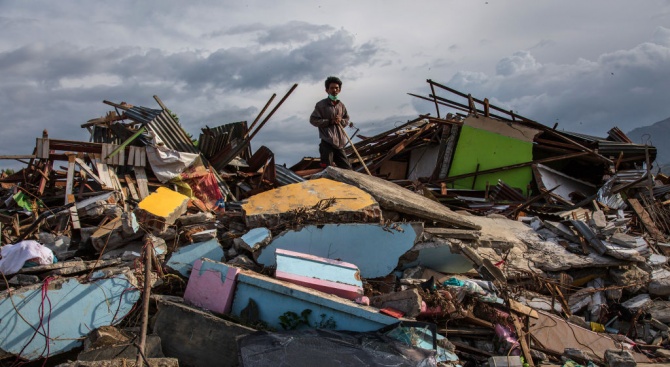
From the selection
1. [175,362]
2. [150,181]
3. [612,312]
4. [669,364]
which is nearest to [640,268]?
[612,312]

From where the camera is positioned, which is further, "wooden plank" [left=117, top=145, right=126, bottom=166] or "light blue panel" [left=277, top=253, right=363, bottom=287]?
"wooden plank" [left=117, top=145, right=126, bottom=166]

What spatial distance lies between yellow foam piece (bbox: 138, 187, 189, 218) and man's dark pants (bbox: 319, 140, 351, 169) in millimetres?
2411

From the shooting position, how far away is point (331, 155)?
8414 mm

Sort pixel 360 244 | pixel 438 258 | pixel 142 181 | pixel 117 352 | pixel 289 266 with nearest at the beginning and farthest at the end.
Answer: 1. pixel 117 352
2. pixel 289 266
3. pixel 360 244
4. pixel 438 258
5. pixel 142 181

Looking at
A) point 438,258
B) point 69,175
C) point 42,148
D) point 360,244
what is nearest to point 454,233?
point 438,258

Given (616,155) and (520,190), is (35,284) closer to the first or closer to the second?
(520,190)

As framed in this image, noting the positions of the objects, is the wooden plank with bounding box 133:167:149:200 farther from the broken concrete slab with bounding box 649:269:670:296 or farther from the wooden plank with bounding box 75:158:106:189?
the broken concrete slab with bounding box 649:269:670:296

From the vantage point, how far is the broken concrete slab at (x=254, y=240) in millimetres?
5594

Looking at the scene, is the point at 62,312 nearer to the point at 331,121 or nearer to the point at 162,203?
the point at 162,203

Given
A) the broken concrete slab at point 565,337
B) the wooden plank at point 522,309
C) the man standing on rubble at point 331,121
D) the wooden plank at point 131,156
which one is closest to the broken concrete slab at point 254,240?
the wooden plank at point 522,309

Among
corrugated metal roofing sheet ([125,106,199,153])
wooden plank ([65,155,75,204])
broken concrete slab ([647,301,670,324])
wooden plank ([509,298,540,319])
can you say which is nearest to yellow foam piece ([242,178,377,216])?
wooden plank ([509,298,540,319])

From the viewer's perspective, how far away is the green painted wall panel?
10.4 m

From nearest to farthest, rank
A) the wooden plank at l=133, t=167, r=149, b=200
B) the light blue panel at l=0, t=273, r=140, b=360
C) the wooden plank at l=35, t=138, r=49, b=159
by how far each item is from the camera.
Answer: the light blue panel at l=0, t=273, r=140, b=360 → the wooden plank at l=35, t=138, r=49, b=159 → the wooden plank at l=133, t=167, r=149, b=200

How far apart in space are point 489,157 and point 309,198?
5.42m
